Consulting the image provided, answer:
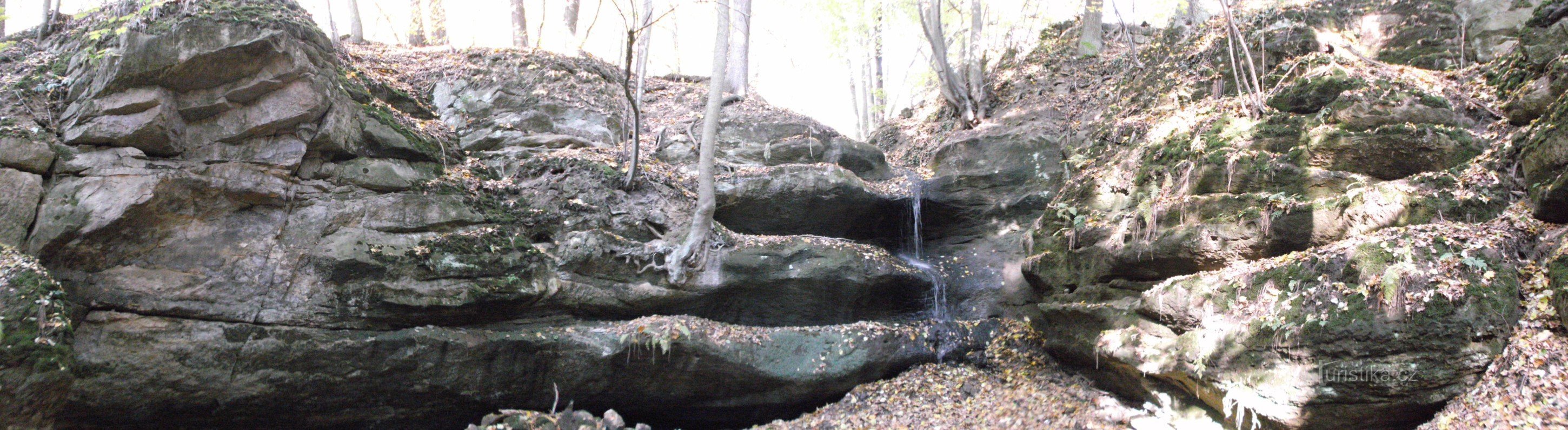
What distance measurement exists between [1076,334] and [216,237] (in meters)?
10.6

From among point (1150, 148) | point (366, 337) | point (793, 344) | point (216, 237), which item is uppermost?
point (1150, 148)

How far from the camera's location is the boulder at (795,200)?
40.1ft

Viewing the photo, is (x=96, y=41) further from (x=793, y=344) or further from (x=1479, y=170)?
(x=1479, y=170)

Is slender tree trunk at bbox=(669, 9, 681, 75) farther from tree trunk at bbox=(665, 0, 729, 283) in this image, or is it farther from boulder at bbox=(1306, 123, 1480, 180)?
boulder at bbox=(1306, 123, 1480, 180)

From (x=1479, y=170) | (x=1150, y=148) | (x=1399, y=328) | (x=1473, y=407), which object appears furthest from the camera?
(x=1150, y=148)

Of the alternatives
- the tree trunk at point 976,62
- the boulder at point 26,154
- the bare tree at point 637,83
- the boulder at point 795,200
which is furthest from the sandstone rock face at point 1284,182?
the boulder at point 26,154

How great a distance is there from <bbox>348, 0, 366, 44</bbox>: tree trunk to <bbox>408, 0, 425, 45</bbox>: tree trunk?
1801 millimetres

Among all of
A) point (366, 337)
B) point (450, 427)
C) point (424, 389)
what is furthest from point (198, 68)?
point (450, 427)

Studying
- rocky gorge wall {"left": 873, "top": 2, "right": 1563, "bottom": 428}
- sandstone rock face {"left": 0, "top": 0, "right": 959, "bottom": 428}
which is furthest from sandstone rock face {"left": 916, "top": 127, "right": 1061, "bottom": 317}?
sandstone rock face {"left": 0, "top": 0, "right": 959, "bottom": 428}

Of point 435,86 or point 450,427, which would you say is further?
point 435,86

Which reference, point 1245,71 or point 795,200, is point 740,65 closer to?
point 795,200

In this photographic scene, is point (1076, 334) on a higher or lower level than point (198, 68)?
lower

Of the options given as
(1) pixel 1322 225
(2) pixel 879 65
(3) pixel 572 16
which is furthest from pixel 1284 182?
(2) pixel 879 65

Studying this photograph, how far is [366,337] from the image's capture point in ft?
25.4
